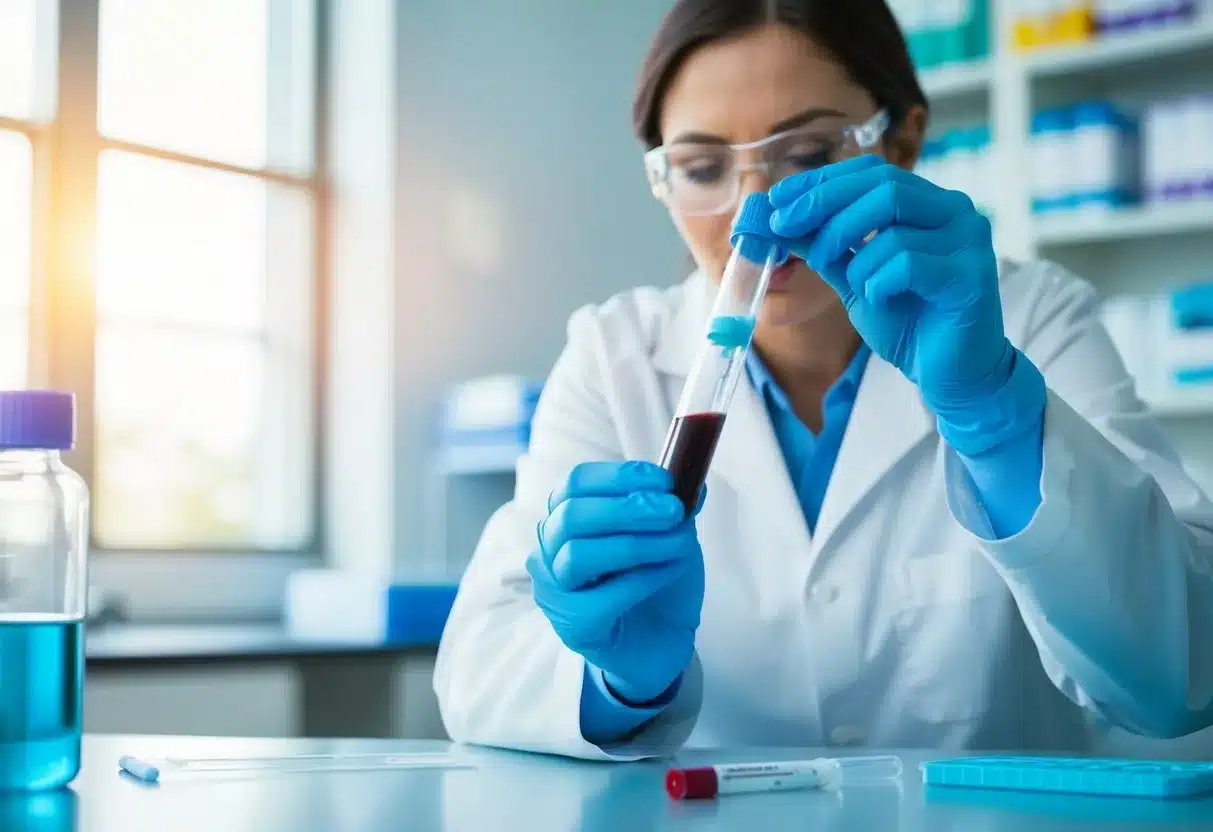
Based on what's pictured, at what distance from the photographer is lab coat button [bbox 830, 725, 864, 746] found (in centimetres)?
138

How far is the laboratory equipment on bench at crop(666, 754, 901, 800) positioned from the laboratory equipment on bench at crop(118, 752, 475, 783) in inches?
9.0

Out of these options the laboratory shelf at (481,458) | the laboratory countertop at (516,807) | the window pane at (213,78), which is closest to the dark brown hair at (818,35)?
the laboratory countertop at (516,807)

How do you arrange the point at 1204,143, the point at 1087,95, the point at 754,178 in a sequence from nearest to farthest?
1. the point at 754,178
2. the point at 1204,143
3. the point at 1087,95

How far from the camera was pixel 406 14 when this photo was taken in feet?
12.7

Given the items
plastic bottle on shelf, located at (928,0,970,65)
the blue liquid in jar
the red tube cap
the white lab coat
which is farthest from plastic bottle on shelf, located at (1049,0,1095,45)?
the blue liquid in jar

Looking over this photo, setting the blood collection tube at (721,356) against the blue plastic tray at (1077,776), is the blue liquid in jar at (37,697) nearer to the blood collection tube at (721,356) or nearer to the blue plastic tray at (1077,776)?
the blood collection tube at (721,356)

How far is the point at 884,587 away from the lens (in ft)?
4.74

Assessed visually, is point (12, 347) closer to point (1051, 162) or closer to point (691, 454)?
point (1051, 162)

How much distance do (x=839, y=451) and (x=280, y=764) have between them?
72cm

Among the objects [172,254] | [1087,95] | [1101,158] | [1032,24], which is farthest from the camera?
[172,254]

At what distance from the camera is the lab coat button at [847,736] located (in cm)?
138

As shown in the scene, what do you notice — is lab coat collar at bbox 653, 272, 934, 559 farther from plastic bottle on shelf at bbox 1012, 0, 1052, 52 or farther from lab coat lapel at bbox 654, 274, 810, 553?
plastic bottle on shelf at bbox 1012, 0, 1052, 52

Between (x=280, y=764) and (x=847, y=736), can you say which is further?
(x=847, y=736)

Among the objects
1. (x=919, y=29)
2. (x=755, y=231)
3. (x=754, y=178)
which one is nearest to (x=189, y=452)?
(x=919, y=29)
